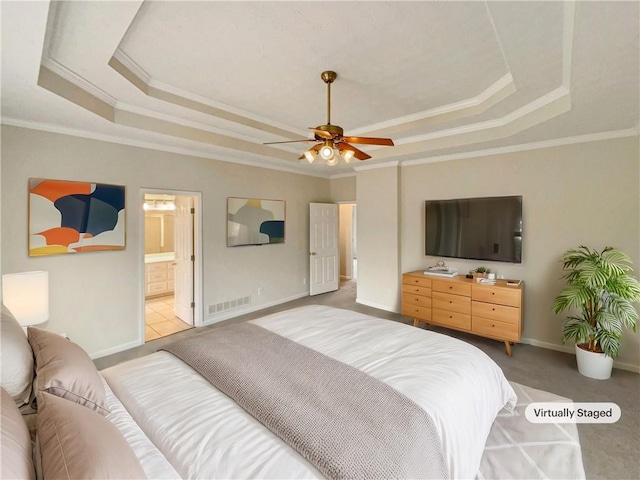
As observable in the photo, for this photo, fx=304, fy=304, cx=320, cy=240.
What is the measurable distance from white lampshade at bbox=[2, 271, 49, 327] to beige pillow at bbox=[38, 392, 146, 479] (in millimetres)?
1565

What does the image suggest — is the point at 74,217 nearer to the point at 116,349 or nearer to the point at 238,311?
the point at 116,349

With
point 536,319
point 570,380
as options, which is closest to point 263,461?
point 570,380

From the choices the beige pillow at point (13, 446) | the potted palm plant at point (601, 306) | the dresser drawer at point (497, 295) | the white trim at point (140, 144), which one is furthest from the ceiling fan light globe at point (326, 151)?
the potted palm plant at point (601, 306)

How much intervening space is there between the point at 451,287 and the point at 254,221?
120 inches

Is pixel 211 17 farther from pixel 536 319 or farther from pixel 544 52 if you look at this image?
pixel 536 319

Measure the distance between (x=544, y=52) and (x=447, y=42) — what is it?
24.4 inches

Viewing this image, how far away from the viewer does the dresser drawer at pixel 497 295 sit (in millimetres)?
3369

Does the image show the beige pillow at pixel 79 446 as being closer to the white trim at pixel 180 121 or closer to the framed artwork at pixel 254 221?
the white trim at pixel 180 121

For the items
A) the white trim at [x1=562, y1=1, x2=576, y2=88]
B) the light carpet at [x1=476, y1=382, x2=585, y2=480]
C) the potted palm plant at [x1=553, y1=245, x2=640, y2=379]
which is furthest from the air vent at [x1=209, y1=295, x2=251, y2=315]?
the white trim at [x1=562, y1=1, x2=576, y2=88]

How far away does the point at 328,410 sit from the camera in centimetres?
137

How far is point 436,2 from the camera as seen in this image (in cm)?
177

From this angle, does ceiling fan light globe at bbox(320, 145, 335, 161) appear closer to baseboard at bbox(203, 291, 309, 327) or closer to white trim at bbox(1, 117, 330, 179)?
white trim at bbox(1, 117, 330, 179)

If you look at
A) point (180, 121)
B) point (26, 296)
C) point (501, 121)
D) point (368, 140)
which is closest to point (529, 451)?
point (368, 140)

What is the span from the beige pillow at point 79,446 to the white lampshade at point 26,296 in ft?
5.13
